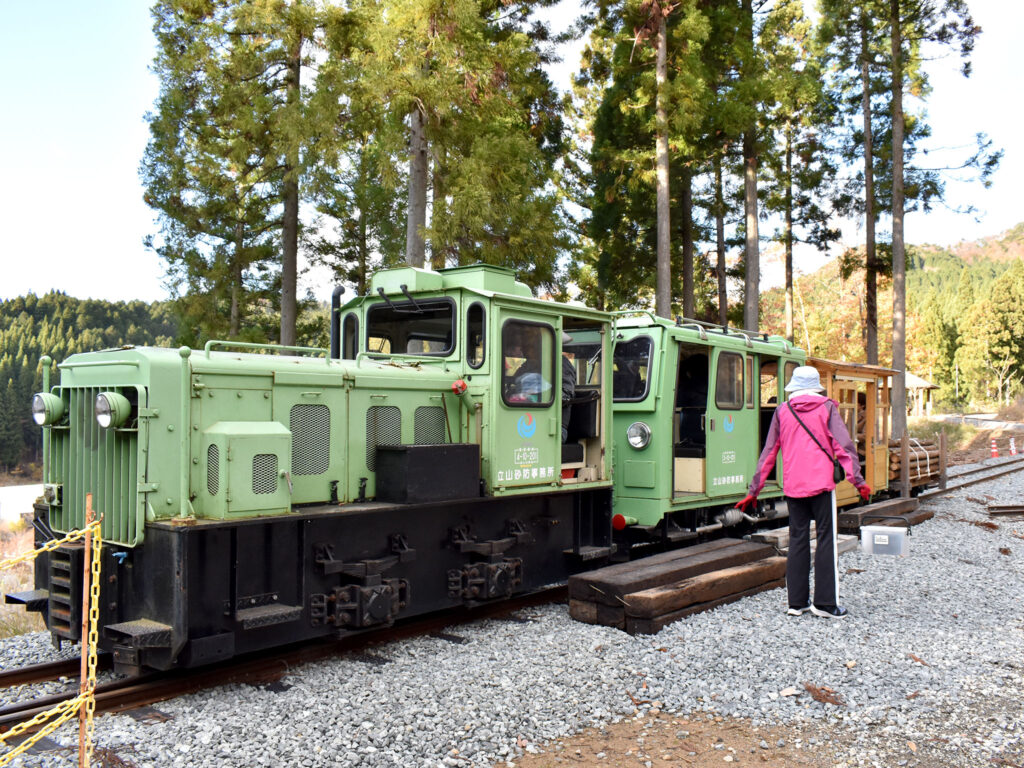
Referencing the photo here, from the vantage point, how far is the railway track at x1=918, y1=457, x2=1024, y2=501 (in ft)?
54.5

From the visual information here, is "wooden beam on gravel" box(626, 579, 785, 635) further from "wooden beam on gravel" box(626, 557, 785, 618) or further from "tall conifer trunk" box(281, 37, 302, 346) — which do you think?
"tall conifer trunk" box(281, 37, 302, 346)

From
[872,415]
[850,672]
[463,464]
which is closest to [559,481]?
[463,464]

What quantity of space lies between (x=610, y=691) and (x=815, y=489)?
2.96 meters

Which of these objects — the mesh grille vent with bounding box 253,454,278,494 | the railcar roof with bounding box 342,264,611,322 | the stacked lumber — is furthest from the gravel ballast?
the stacked lumber

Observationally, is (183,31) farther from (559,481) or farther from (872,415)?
(872,415)

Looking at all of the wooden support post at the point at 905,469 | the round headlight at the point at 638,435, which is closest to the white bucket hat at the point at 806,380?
the round headlight at the point at 638,435

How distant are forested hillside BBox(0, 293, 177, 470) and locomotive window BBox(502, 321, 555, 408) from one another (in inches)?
1890

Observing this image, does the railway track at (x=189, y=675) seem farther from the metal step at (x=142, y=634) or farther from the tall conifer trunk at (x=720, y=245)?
the tall conifer trunk at (x=720, y=245)

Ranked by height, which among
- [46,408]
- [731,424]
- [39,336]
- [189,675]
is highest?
[39,336]

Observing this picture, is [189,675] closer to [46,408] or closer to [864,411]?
[46,408]

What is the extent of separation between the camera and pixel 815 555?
698 centimetres

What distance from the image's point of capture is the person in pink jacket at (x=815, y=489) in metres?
6.96

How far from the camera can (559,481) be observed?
746cm

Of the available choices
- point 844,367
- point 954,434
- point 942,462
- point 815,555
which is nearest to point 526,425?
point 815,555
